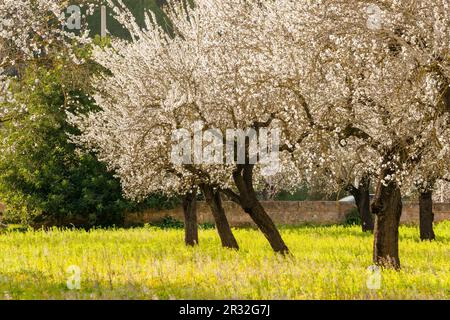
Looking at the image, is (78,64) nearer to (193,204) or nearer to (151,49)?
(151,49)

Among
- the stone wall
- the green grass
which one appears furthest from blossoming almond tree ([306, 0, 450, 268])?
the stone wall

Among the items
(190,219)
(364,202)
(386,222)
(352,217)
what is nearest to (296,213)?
(352,217)

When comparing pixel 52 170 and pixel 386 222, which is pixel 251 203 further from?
pixel 52 170

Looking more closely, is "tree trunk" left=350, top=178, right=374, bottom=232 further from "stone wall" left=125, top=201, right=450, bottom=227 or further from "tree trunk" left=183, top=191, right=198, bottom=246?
"tree trunk" left=183, top=191, right=198, bottom=246

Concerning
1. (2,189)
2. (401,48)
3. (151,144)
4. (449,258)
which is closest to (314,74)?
(401,48)

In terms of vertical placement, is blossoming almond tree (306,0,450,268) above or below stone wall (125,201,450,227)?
above

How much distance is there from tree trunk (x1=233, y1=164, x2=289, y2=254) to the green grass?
50 centimetres

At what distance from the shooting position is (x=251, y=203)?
65.6 feet

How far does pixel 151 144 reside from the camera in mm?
20062

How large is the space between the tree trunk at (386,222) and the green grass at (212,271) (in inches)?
22.4

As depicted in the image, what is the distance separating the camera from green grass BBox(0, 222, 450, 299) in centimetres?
1253

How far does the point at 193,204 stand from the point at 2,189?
14.1m

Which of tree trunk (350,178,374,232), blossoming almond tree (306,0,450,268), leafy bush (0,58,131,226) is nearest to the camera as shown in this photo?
blossoming almond tree (306,0,450,268)

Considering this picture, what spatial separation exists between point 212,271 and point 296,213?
23974 mm
